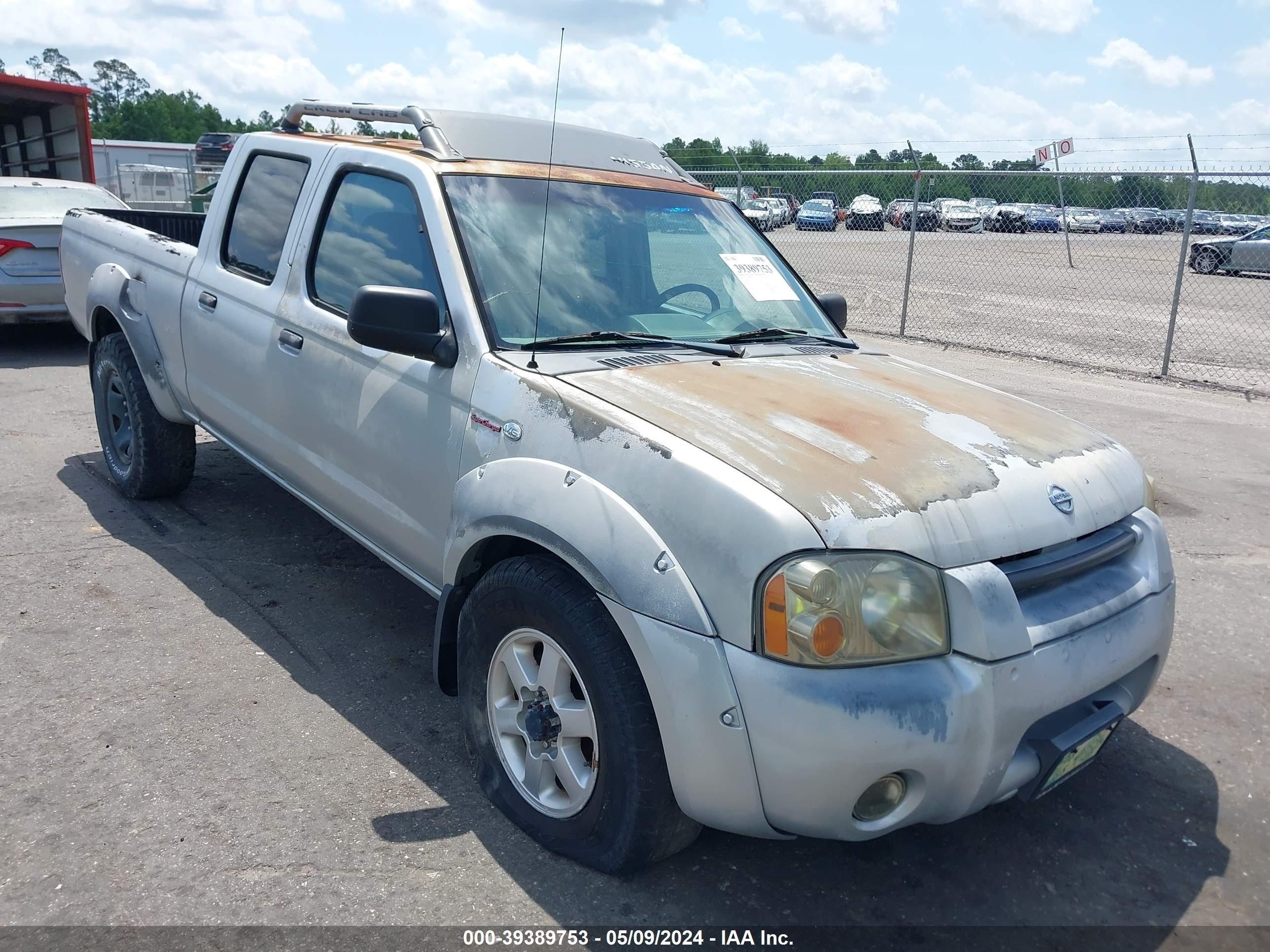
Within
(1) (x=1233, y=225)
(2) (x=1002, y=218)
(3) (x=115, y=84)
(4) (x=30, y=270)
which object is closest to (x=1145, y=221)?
(1) (x=1233, y=225)

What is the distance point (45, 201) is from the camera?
1023 centimetres

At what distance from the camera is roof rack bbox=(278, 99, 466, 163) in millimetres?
3764

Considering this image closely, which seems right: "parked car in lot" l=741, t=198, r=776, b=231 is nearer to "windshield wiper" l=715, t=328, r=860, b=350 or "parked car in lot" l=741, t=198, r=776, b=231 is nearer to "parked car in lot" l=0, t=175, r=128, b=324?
"parked car in lot" l=0, t=175, r=128, b=324

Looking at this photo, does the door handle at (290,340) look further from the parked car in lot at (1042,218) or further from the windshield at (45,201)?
the parked car in lot at (1042,218)

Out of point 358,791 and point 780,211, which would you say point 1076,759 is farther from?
point 780,211

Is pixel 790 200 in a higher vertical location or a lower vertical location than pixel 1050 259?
higher

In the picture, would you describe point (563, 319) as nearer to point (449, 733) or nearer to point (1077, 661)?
point (449, 733)

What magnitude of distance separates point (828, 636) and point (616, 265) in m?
1.82

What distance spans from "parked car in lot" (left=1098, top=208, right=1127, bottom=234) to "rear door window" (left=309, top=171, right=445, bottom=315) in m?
15.1

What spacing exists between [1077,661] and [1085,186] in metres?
14.5

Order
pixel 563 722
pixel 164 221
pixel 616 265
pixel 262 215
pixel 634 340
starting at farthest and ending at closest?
pixel 164 221 < pixel 262 215 < pixel 616 265 < pixel 634 340 < pixel 563 722

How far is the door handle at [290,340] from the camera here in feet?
13.0

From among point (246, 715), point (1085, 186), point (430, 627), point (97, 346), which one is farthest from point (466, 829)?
point (1085, 186)

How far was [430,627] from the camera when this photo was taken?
4387 mm
